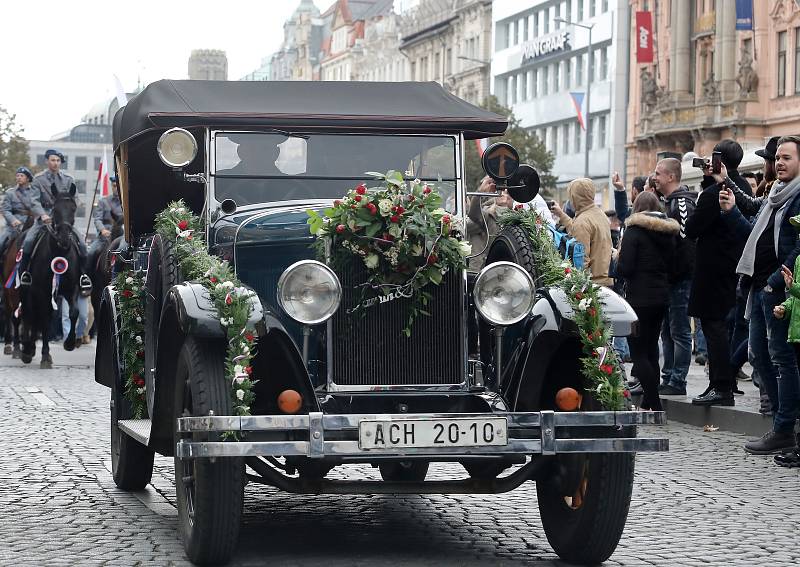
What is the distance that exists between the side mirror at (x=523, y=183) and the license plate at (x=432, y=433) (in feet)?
5.97

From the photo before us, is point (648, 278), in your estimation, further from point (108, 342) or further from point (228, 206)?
point (228, 206)

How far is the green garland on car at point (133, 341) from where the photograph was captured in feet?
29.9

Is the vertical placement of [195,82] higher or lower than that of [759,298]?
higher

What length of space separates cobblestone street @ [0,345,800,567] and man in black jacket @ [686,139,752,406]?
1.95 meters

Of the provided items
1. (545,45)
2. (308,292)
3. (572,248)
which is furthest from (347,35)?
(308,292)

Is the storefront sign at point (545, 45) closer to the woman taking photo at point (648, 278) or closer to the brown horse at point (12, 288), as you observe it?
the brown horse at point (12, 288)


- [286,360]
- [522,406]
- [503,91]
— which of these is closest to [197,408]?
[286,360]

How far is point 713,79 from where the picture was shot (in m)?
66.5

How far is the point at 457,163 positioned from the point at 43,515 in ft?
9.36

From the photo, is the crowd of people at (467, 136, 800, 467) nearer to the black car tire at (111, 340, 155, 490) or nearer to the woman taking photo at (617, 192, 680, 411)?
the woman taking photo at (617, 192, 680, 411)

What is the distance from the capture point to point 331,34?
147 meters

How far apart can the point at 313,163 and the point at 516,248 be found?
131cm

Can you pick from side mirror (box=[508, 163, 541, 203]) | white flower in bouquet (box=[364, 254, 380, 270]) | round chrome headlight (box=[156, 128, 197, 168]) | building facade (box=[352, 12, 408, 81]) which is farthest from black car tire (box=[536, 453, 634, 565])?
building facade (box=[352, 12, 408, 81])

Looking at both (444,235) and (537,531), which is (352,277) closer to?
(444,235)
